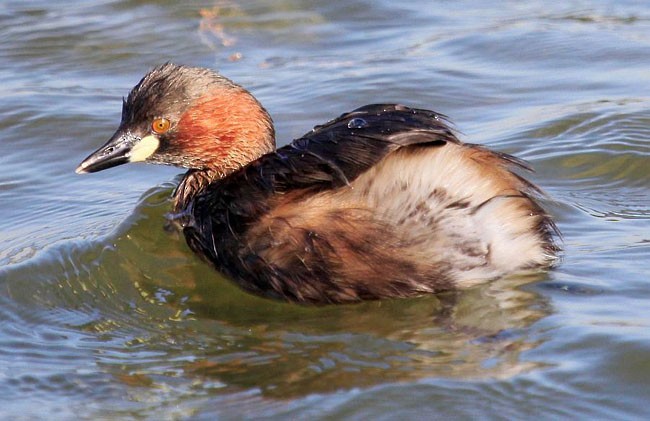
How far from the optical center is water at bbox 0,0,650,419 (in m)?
4.27

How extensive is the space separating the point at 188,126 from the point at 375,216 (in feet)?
4.52

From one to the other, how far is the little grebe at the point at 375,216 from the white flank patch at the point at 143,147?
2.07ft

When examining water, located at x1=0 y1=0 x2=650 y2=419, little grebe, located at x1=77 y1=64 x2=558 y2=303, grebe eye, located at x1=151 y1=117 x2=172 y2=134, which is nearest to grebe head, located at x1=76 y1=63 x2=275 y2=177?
grebe eye, located at x1=151 y1=117 x2=172 y2=134

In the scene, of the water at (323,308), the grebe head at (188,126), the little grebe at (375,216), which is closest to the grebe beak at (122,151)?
the grebe head at (188,126)

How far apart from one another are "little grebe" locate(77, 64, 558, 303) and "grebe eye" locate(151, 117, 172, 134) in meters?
0.61

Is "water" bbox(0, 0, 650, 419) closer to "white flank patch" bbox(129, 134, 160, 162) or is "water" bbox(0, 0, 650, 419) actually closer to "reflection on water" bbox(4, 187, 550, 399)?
"reflection on water" bbox(4, 187, 550, 399)

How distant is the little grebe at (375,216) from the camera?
4664 mm

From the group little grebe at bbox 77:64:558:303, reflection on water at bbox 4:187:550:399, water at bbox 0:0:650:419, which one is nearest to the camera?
water at bbox 0:0:650:419

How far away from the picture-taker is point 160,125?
18.7 ft

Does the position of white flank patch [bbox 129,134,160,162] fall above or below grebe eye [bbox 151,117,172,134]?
below

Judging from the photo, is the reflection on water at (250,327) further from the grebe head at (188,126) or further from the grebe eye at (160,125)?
the grebe eye at (160,125)

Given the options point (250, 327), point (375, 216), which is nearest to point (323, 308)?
point (250, 327)

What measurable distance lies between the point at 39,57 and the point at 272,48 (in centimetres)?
164

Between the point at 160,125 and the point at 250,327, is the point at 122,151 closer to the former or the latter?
the point at 160,125
